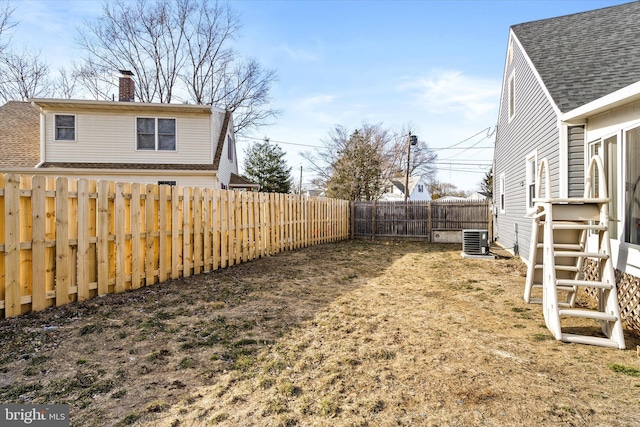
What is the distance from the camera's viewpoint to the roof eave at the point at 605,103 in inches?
132

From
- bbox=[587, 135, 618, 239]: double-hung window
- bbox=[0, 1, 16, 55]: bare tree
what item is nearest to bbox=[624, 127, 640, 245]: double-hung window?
bbox=[587, 135, 618, 239]: double-hung window

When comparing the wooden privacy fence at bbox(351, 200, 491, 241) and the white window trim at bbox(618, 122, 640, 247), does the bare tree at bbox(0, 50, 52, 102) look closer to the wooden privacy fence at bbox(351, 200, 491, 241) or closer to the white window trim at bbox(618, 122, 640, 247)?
the wooden privacy fence at bbox(351, 200, 491, 241)

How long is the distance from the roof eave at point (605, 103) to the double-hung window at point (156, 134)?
38.3 ft

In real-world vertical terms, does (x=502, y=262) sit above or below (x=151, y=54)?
below

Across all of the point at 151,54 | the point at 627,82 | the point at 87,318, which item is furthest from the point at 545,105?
the point at 151,54

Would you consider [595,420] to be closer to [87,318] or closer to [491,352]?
[491,352]

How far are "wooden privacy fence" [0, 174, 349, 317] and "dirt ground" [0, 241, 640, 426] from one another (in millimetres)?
310

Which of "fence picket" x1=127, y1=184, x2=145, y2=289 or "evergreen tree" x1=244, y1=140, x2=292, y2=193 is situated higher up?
"evergreen tree" x1=244, y1=140, x2=292, y2=193

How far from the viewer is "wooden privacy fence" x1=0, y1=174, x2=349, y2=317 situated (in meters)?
3.51

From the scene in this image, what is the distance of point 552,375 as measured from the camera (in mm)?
2486

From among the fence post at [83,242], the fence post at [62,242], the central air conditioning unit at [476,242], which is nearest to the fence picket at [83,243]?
the fence post at [83,242]

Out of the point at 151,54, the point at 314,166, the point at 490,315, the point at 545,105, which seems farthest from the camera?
the point at 314,166

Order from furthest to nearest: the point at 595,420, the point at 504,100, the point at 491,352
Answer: the point at 504,100, the point at 491,352, the point at 595,420

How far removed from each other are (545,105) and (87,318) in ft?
25.3
